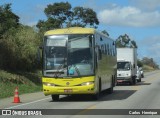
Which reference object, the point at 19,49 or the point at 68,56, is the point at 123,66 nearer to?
the point at 19,49

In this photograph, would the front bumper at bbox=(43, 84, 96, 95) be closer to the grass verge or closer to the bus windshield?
the bus windshield

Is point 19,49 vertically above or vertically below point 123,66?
above

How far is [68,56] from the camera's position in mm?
22375

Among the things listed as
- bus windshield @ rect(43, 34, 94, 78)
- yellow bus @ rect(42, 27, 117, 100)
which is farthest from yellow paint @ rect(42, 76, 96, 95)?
bus windshield @ rect(43, 34, 94, 78)

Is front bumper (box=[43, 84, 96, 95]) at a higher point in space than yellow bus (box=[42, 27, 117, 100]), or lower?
lower

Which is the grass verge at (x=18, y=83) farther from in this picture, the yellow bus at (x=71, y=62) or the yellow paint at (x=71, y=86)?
the yellow paint at (x=71, y=86)

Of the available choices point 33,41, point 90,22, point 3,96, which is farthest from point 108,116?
point 90,22

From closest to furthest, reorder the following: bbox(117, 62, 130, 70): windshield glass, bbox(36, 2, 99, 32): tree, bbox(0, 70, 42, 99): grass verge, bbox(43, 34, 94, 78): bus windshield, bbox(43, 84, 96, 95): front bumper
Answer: bbox(43, 84, 96, 95): front bumper, bbox(43, 34, 94, 78): bus windshield, bbox(0, 70, 42, 99): grass verge, bbox(117, 62, 130, 70): windshield glass, bbox(36, 2, 99, 32): tree

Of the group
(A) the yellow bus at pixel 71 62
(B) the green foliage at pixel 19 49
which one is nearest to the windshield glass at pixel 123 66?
(B) the green foliage at pixel 19 49

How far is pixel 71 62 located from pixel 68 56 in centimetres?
34

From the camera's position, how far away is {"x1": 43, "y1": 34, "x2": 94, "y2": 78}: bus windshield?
22.1 metres

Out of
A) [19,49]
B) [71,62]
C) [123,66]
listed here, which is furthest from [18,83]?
[71,62]

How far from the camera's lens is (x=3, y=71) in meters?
35.5

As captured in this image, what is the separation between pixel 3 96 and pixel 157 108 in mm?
10783
